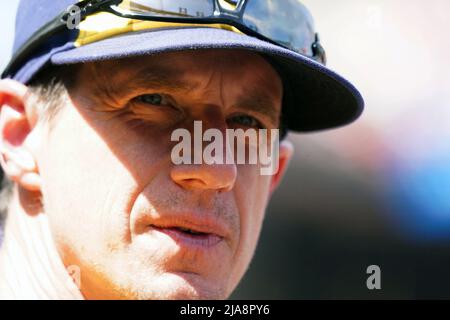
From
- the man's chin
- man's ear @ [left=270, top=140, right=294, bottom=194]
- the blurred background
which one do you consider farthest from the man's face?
the blurred background

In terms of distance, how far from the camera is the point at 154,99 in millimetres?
1575

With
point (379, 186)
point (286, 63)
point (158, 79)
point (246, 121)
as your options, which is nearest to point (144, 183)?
point (158, 79)

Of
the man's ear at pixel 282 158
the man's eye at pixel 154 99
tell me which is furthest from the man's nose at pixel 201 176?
the man's ear at pixel 282 158

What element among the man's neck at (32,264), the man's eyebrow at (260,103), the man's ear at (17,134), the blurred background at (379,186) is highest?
the blurred background at (379,186)

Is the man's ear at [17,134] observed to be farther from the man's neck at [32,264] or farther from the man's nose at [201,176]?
the man's nose at [201,176]

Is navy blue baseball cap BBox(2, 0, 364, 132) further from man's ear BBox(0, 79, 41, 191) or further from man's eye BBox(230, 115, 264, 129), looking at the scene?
man's eye BBox(230, 115, 264, 129)

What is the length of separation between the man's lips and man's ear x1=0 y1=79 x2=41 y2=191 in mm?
350

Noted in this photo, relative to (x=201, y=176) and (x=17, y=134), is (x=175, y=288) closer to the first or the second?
(x=201, y=176)

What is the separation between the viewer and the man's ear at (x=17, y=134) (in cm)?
161

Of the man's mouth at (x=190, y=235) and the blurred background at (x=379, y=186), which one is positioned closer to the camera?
the man's mouth at (x=190, y=235)

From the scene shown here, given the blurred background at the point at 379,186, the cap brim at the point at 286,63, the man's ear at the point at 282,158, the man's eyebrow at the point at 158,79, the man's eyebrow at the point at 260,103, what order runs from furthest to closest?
1. the blurred background at the point at 379,186
2. the man's ear at the point at 282,158
3. the man's eyebrow at the point at 260,103
4. the man's eyebrow at the point at 158,79
5. the cap brim at the point at 286,63

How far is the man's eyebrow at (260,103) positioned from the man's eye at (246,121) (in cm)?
3

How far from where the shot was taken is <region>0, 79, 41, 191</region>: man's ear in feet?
5.28
